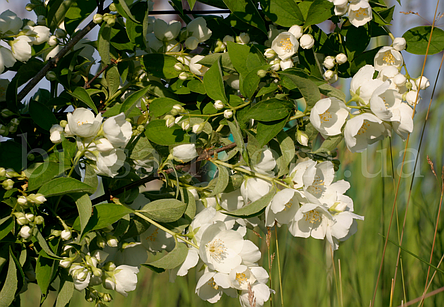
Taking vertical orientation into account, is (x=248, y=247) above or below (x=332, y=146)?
below

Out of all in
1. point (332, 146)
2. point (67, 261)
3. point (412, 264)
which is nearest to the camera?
point (67, 261)

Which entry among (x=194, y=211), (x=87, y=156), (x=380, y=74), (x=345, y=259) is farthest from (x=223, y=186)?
(x=345, y=259)

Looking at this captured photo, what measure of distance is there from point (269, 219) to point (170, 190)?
217 mm

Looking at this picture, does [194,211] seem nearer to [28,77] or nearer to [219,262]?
[219,262]

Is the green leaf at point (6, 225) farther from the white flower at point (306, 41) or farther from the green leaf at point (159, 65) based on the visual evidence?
the white flower at point (306, 41)

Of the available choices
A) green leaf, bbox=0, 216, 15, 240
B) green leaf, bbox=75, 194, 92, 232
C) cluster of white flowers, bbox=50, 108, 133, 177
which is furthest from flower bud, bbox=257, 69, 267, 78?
green leaf, bbox=0, 216, 15, 240

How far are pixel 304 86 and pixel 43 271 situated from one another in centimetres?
49

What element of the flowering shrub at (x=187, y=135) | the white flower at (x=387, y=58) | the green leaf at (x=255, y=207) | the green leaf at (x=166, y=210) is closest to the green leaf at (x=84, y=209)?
the flowering shrub at (x=187, y=135)

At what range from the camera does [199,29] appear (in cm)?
75

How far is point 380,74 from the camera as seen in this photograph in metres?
0.67

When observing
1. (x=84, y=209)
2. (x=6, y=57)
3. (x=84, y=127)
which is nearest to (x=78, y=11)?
(x=6, y=57)

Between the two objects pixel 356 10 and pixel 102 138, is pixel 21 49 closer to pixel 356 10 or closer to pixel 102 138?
pixel 102 138

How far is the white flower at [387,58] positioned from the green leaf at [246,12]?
0.21 metres

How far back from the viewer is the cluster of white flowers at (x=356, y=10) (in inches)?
24.4
